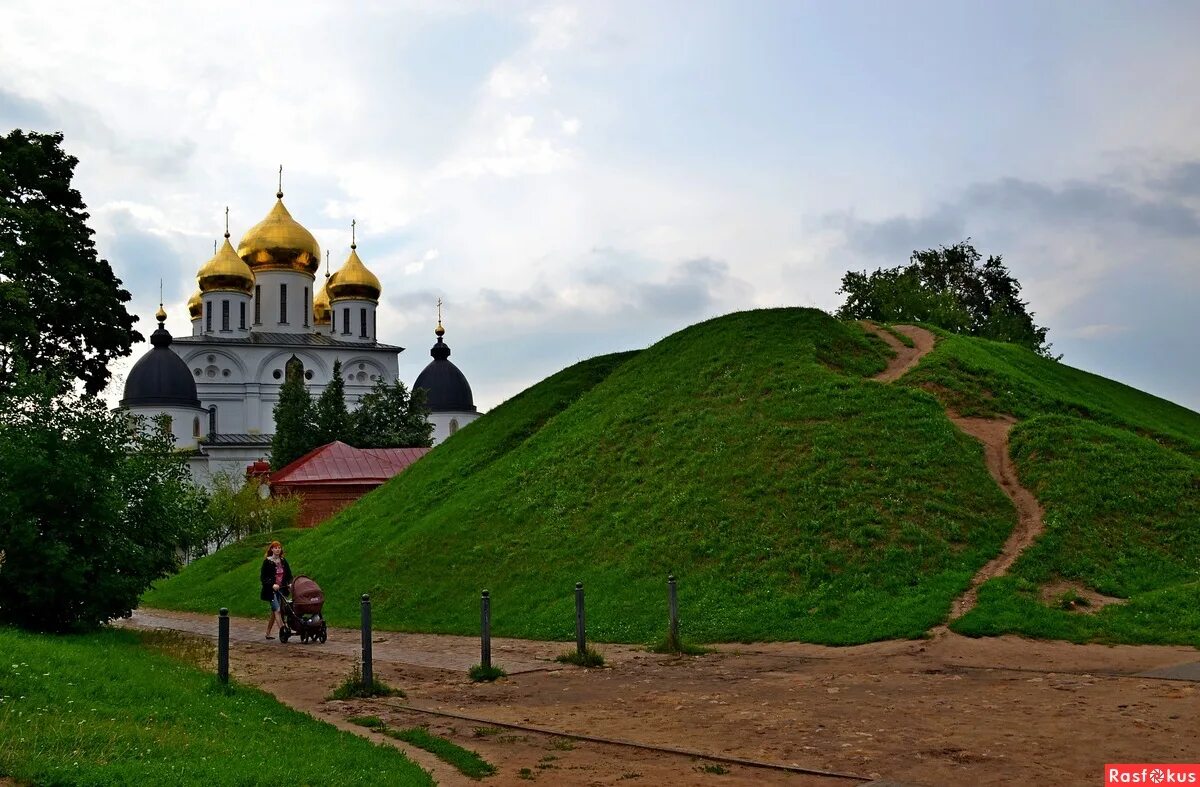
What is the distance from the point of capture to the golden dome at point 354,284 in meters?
82.8

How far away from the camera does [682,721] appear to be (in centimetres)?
980

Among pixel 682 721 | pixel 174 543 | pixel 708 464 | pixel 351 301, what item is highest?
pixel 351 301

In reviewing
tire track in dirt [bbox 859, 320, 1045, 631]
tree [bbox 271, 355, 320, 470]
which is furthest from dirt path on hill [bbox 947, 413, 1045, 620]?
tree [bbox 271, 355, 320, 470]

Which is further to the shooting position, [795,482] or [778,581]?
[795,482]

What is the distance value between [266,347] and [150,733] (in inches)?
2766

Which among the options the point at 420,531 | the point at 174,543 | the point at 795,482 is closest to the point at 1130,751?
the point at 795,482

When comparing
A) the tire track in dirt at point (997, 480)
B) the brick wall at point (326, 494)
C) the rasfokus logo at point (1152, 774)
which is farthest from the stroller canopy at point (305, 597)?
the brick wall at point (326, 494)

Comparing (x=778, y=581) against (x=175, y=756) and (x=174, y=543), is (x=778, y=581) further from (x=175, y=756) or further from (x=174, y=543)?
(x=175, y=756)

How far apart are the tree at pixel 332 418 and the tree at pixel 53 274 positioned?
29579 mm

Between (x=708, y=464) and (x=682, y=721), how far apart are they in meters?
12.7

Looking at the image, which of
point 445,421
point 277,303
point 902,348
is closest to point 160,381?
point 277,303

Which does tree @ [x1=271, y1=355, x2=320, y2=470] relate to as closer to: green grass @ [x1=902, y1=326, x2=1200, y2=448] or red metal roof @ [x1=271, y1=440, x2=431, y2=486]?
red metal roof @ [x1=271, y1=440, x2=431, y2=486]

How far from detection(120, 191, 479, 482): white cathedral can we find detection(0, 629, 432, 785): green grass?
6059 centimetres

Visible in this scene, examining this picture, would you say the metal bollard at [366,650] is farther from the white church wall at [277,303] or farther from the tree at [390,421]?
the white church wall at [277,303]
